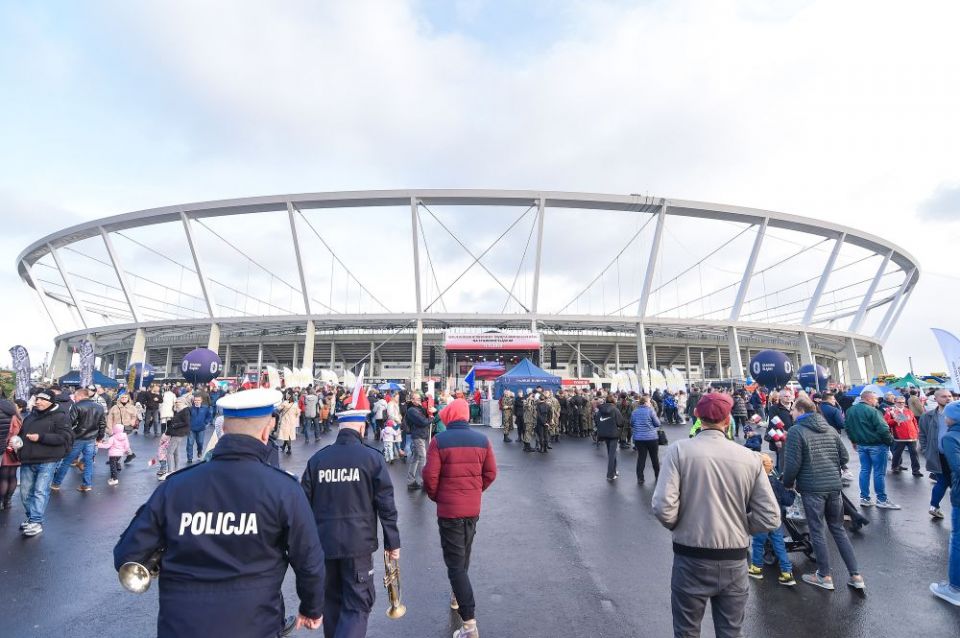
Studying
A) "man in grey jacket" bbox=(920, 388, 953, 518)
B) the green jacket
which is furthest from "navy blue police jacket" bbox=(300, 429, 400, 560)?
the green jacket

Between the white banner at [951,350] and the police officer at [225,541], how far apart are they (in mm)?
8269

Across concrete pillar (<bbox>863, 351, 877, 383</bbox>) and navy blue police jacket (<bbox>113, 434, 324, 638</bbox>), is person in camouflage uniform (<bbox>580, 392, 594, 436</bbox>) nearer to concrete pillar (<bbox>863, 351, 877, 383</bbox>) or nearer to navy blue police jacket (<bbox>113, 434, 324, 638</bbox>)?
navy blue police jacket (<bbox>113, 434, 324, 638</bbox>)

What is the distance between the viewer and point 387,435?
10727 mm

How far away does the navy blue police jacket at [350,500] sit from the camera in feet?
9.45

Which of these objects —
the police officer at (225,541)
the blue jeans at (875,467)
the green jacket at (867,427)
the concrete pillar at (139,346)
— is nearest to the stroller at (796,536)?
the green jacket at (867,427)

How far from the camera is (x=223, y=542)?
67.8 inches

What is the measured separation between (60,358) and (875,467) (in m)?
68.8

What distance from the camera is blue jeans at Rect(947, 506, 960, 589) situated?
12.7 feet

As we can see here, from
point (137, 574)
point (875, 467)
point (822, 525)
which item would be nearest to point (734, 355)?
point (875, 467)

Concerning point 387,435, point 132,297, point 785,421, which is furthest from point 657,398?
point 132,297

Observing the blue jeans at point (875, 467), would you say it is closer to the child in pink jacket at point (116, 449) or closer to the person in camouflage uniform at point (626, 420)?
the person in camouflage uniform at point (626, 420)

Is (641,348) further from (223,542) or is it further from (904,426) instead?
(223,542)

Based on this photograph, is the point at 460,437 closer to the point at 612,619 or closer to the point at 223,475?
the point at 612,619

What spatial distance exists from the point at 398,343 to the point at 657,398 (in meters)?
32.9
